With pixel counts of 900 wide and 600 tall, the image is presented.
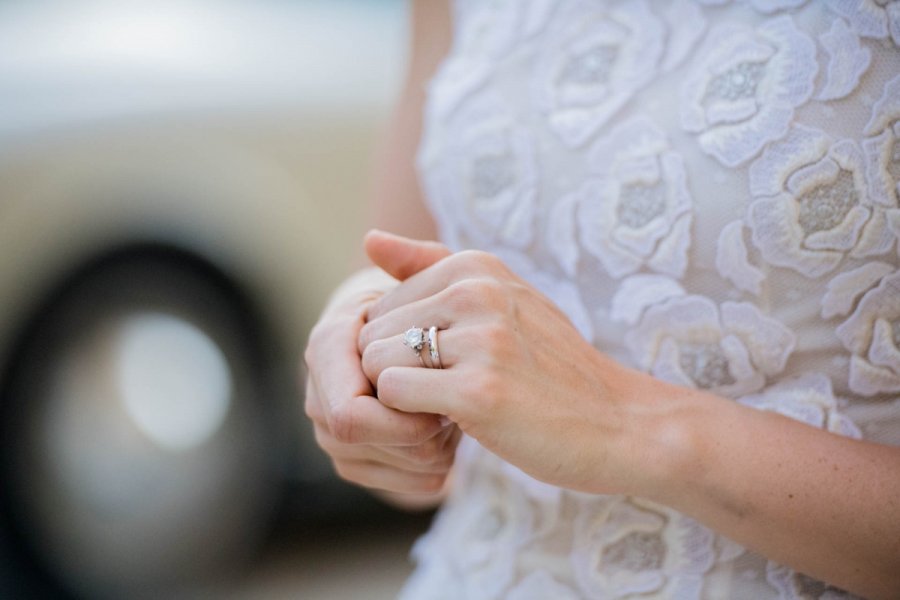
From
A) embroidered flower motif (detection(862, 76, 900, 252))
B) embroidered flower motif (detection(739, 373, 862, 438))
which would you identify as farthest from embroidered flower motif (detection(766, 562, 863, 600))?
embroidered flower motif (detection(862, 76, 900, 252))

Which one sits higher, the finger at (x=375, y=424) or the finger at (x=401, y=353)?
the finger at (x=401, y=353)

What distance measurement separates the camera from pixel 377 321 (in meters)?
1.08

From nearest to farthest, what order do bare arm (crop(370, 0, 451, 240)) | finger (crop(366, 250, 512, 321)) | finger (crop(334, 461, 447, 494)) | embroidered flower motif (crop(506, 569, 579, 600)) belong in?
1. finger (crop(366, 250, 512, 321))
2. finger (crop(334, 461, 447, 494))
3. embroidered flower motif (crop(506, 569, 579, 600))
4. bare arm (crop(370, 0, 451, 240))

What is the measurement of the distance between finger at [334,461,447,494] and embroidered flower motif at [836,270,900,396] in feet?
1.87

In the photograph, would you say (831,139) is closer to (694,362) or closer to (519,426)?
(694,362)

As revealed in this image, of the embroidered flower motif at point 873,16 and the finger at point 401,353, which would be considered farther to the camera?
the embroidered flower motif at point 873,16

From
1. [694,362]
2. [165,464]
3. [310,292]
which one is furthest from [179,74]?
[694,362]

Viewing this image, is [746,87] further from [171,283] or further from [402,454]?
[171,283]

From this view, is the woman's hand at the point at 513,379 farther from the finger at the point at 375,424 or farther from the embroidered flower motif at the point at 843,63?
the embroidered flower motif at the point at 843,63

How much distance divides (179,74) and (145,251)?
2.23 feet

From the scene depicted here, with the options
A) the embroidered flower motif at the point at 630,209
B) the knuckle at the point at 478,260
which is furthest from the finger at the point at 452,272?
the embroidered flower motif at the point at 630,209

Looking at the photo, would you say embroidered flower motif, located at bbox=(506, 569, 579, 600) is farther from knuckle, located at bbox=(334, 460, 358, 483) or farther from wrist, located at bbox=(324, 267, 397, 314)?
wrist, located at bbox=(324, 267, 397, 314)

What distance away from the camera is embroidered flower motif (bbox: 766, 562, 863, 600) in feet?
3.76

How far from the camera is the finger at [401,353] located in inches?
38.9
